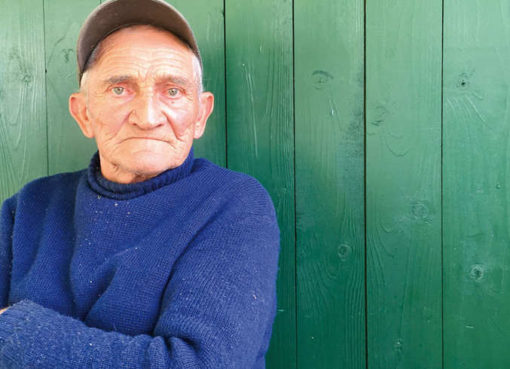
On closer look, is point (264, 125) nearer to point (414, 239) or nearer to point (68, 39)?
point (414, 239)

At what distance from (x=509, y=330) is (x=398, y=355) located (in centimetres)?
33

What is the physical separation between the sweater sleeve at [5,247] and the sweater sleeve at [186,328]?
0.22 metres

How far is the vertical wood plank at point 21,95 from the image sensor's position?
1.61m

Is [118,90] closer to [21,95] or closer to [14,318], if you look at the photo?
[14,318]

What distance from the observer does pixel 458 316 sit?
53.7 inches

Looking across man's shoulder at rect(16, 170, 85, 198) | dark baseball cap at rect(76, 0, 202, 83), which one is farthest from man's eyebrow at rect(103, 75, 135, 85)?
man's shoulder at rect(16, 170, 85, 198)

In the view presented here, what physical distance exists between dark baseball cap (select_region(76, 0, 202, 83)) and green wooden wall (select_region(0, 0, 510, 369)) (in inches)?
14.2

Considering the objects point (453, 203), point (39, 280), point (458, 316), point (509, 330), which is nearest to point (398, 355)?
point (458, 316)

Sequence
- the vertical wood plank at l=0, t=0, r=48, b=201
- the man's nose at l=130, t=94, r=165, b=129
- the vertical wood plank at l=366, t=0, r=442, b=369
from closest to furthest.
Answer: the man's nose at l=130, t=94, r=165, b=129
the vertical wood plank at l=366, t=0, r=442, b=369
the vertical wood plank at l=0, t=0, r=48, b=201

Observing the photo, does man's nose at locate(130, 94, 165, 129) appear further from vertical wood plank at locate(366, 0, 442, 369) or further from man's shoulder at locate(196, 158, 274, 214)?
vertical wood plank at locate(366, 0, 442, 369)

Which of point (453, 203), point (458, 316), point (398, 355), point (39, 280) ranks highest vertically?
point (453, 203)

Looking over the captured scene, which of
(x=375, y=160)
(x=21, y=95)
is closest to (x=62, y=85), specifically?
(x=21, y=95)

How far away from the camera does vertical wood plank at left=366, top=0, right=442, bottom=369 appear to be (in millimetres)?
1352

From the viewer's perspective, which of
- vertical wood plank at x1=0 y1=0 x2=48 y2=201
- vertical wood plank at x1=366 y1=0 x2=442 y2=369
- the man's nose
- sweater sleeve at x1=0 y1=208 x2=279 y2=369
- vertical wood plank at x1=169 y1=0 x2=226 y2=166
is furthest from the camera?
vertical wood plank at x1=0 y1=0 x2=48 y2=201
